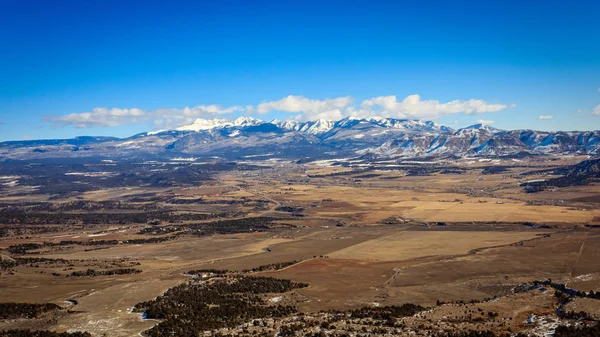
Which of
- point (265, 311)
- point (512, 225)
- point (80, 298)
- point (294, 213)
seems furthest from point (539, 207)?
point (80, 298)

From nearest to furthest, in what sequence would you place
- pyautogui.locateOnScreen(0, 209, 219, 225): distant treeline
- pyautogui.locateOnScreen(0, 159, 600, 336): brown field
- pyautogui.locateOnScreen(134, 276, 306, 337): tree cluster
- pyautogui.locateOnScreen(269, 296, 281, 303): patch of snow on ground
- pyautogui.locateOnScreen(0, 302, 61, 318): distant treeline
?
pyautogui.locateOnScreen(134, 276, 306, 337): tree cluster
pyautogui.locateOnScreen(0, 302, 61, 318): distant treeline
pyautogui.locateOnScreen(269, 296, 281, 303): patch of snow on ground
pyautogui.locateOnScreen(0, 159, 600, 336): brown field
pyautogui.locateOnScreen(0, 209, 219, 225): distant treeline

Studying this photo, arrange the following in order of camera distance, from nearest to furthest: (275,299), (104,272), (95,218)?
(275,299) → (104,272) → (95,218)

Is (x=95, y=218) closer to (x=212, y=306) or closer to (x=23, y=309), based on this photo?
(x=23, y=309)

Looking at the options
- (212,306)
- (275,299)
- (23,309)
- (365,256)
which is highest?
(23,309)

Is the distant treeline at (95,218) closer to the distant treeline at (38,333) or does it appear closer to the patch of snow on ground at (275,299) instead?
the patch of snow on ground at (275,299)

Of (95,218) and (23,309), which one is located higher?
(23,309)

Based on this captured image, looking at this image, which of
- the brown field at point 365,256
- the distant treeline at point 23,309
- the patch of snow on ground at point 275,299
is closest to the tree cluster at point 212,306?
the patch of snow on ground at point 275,299

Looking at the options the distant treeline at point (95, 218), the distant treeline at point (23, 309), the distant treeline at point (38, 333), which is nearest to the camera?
the distant treeline at point (38, 333)

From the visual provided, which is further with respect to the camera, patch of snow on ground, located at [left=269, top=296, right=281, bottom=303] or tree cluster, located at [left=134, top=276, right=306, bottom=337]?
patch of snow on ground, located at [left=269, top=296, right=281, bottom=303]

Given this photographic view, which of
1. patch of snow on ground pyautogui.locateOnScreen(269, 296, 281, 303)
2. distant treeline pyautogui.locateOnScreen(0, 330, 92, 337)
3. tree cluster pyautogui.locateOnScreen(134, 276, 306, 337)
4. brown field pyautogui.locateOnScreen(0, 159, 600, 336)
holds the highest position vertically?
distant treeline pyautogui.locateOnScreen(0, 330, 92, 337)

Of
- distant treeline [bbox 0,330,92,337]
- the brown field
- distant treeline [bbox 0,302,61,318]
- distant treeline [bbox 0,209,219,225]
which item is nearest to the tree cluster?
the brown field

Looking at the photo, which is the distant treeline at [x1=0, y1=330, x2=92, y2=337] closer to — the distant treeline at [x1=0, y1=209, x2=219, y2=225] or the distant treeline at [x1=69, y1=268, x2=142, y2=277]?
the distant treeline at [x1=69, y1=268, x2=142, y2=277]

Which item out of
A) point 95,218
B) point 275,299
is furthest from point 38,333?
point 95,218
